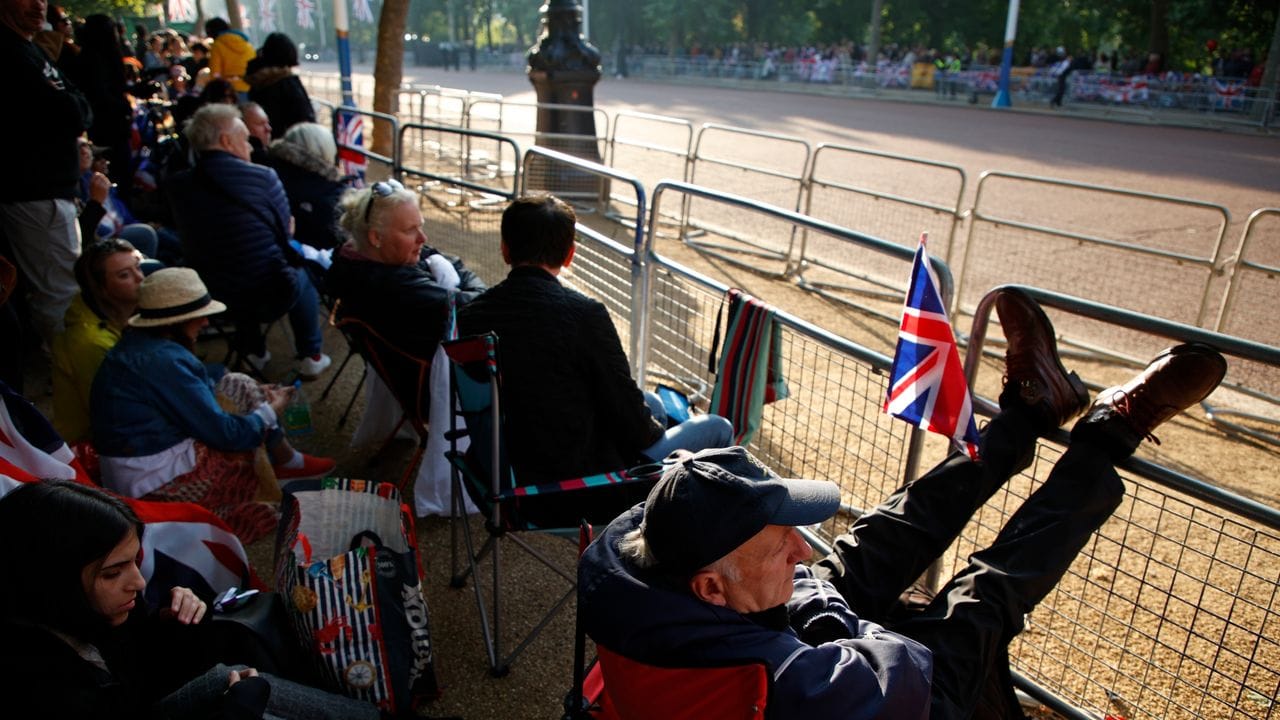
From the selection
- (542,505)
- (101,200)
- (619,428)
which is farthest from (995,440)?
(101,200)

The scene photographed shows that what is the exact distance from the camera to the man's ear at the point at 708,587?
65.9 inches

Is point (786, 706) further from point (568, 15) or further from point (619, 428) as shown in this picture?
point (568, 15)

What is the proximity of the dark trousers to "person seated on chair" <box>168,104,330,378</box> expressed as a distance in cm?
396

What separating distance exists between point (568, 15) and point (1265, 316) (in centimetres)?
896

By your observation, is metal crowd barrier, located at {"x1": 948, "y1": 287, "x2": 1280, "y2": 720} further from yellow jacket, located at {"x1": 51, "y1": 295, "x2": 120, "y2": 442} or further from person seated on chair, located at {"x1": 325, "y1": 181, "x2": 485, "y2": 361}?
yellow jacket, located at {"x1": 51, "y1": 295, "x2": 120, "y2": 442}

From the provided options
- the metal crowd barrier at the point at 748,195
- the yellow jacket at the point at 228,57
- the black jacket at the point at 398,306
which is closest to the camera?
the black jacket at the point at 398,306

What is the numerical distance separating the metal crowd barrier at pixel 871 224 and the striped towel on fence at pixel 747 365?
14.4ft

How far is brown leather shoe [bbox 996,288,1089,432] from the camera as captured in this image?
2.50 meters

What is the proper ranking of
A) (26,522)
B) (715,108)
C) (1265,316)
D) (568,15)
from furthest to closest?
(715,108) → (568,15) → (1265,316) → (26,522)

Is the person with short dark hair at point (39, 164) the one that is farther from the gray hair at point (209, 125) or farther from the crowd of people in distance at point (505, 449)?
the gray hair at point (209, 125)

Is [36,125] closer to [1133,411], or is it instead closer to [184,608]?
[184,608]

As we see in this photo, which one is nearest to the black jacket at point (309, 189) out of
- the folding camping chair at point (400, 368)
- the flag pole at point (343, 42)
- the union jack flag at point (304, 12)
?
the folding camping chair at point (400, 368)

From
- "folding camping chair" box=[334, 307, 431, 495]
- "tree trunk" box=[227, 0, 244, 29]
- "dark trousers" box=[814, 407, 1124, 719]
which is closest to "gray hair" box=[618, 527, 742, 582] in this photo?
"dark trousers" box=[814, 407, 1124, 719]

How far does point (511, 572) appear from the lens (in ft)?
11.7
